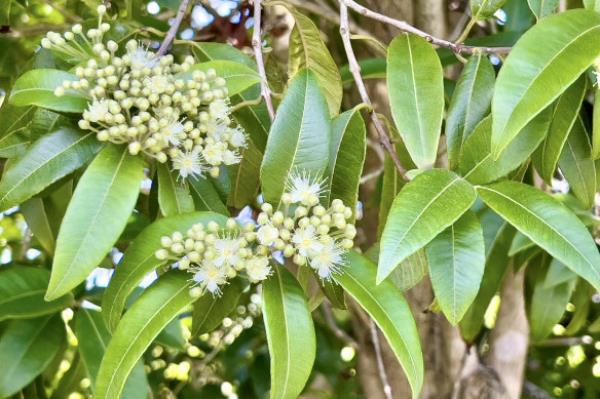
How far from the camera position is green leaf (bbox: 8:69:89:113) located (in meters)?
1.04

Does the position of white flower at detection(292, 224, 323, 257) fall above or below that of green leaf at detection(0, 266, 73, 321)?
above

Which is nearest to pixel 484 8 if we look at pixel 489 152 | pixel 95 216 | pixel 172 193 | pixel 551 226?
pixel 489 152

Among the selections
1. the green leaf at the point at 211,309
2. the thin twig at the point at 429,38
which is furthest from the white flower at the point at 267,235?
the thin twig at the point at 429,38

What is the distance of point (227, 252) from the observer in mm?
961

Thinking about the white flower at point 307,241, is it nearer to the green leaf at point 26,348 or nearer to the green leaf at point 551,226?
the green leaf at point 551,226

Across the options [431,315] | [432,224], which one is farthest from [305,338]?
[431,315]

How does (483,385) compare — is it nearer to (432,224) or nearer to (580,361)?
(580,361)

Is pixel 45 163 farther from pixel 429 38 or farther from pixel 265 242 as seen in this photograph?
pixel 429 38

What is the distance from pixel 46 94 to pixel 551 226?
0.59 meters

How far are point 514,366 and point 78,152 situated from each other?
123cm

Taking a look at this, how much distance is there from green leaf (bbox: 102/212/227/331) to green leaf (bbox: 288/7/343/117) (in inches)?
15.6

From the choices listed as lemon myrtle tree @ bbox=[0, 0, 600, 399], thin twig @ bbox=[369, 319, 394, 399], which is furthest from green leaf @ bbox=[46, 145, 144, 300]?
thin twig @ bbox=[369, 319, 394, 399]

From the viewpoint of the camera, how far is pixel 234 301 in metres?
1.17

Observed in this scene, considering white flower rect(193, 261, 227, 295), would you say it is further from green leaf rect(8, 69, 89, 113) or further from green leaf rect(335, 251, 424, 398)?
green leaf rect(8, 69, 89, 113)
